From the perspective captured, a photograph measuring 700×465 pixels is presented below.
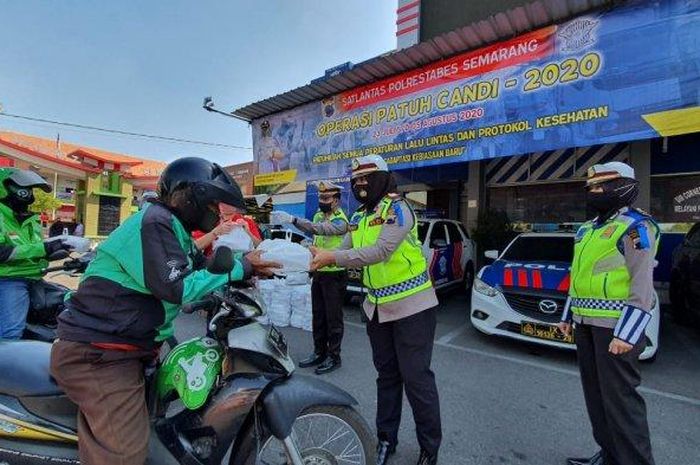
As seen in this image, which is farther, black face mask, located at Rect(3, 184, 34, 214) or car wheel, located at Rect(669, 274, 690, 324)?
car wheel, located at Rect(669, 274, 690, 324)

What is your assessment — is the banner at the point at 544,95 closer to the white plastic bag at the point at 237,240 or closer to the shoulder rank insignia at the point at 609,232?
the shoulder rank insignia at the point at 609,232

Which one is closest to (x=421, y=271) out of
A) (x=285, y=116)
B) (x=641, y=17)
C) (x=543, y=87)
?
(x=543, y=87)

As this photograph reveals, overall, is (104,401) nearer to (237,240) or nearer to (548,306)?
(237,240)

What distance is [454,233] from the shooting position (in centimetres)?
852

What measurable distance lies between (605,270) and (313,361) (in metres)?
3.06

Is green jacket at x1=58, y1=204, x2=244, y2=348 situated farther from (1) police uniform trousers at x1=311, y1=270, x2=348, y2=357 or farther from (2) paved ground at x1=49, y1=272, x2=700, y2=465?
(1) police uniform trousers at x1=311, y1=270, x2=348, y2=357

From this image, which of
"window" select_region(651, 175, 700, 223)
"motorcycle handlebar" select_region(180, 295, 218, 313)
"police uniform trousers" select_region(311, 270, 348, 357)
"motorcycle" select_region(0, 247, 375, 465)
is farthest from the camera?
"window" select_region(651, 175, 700, 223)

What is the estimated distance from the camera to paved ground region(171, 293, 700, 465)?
282 centimetres

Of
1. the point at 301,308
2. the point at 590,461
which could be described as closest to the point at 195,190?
the point at 590,461

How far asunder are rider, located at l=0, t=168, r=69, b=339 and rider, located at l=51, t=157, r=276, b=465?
5.19 feet

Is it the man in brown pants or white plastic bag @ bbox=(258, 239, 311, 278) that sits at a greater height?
white plastic bag @ bbox=(258, 239, 311, 278)

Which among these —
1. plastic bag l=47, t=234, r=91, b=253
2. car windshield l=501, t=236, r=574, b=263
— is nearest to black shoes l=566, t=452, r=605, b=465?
car windshield l=501, t=236, r=574, b=263

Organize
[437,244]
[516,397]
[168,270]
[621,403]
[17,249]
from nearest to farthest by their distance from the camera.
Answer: [168,270] → [621,403] → [17,249] → [516,397] → [437,244]

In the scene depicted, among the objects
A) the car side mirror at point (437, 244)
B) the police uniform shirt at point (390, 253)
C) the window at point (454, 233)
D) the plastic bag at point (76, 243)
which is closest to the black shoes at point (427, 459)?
the police uniform shirt at point (390, 253)
